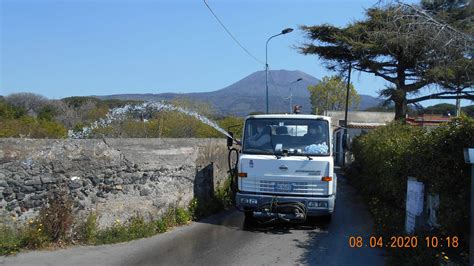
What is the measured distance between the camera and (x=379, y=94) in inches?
1200

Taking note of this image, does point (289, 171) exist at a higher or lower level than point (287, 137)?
lower

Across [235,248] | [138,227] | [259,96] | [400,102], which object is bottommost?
[235,248]

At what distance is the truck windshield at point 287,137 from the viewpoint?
10.6 meters

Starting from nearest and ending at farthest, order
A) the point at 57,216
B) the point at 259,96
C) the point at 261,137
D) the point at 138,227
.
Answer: the point at 57,216
the point at 138,227
the point at 261,137
the point at 259,96

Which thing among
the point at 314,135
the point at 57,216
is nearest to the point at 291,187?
the point at 314,135

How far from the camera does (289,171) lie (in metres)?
10.2

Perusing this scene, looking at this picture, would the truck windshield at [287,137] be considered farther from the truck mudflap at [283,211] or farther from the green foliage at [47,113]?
the green foliage at [47,113]

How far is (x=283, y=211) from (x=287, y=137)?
1.64 m

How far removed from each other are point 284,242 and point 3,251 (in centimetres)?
466

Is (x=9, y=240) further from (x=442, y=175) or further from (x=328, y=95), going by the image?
(x=328, y=95)

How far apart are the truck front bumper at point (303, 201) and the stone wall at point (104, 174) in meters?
1.54

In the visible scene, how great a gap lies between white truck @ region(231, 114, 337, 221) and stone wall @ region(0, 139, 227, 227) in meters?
1.36

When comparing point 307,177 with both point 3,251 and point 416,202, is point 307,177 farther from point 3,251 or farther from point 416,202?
point 3,251

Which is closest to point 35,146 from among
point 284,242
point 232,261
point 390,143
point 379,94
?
point 232,261
